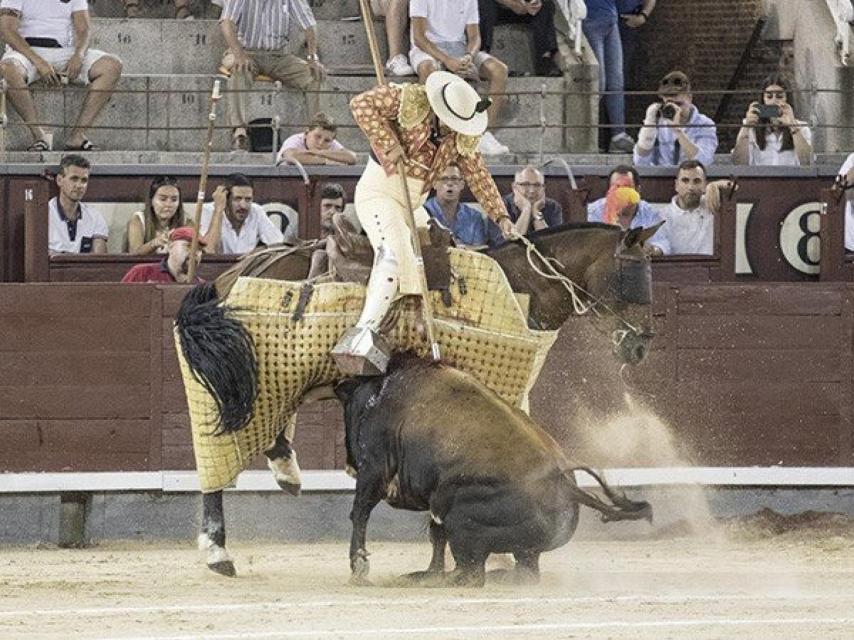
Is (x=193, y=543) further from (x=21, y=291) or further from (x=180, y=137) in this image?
(x=180, y=137)

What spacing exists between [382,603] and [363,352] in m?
1.22

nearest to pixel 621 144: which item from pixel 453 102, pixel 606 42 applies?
pixel 606 42

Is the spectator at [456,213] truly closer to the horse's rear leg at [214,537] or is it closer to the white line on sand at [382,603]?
the horse's rear leg at [214,537]

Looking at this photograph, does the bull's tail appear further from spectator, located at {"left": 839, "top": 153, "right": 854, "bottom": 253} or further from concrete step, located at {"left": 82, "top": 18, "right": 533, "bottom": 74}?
concrete step, located at {"left": 82, "top": 18, "right": 533, "bottom": 74}

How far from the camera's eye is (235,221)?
11711 mm

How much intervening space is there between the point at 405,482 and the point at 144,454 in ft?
8.93

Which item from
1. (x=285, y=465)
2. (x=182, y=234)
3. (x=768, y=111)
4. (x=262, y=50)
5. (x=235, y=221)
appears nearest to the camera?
(x=285, y=465)

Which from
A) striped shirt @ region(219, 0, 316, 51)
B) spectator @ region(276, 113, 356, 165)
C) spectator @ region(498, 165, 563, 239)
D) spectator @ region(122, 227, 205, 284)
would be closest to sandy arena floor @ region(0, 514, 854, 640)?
spectator @ region(122, 227, 205, 284)

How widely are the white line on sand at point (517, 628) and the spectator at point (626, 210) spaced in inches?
166

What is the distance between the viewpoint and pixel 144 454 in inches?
442

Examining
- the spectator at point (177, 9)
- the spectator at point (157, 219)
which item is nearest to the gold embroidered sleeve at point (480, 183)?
the spectator at point (157, 219)

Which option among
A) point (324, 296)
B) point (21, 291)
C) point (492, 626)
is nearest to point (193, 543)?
point (21, 291)

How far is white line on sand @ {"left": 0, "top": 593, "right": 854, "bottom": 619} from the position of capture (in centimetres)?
773

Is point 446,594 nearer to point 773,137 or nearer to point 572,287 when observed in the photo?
point 572,287
